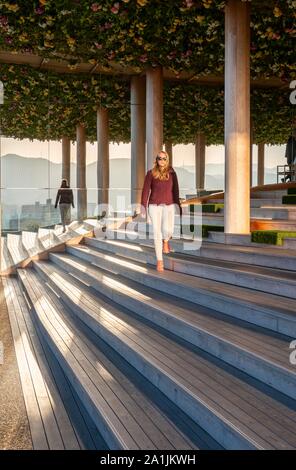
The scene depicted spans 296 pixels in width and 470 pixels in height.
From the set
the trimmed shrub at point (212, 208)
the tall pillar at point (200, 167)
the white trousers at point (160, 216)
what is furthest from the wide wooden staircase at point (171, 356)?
the tall pillar at point (200, 167)

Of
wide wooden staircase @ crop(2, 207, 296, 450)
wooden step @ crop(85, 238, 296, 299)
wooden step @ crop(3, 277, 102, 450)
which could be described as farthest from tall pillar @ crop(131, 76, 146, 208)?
wooden step @ crop(3, 277, 102, 450)

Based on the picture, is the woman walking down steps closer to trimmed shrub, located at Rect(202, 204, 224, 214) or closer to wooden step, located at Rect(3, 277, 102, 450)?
wooden step, located at Rect(3, 277, 102, 450)

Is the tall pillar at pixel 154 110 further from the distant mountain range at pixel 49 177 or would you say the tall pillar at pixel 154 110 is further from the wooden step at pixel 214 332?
the wooden step at pixel 214 332

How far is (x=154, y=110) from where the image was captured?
45.9 feet

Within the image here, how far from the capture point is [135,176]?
51.9ft

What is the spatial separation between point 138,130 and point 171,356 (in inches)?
468

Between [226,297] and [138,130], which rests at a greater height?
A: [138,130]

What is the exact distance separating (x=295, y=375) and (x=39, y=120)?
13858 mm

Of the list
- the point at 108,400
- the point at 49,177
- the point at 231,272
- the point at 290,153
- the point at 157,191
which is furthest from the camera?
the point at 290,153

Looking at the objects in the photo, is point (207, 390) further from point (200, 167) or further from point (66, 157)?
point (200, 167)

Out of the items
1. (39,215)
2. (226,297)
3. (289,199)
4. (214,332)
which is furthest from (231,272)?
(39,215)

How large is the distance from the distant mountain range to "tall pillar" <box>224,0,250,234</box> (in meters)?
5.76

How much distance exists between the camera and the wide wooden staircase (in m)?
3.59
